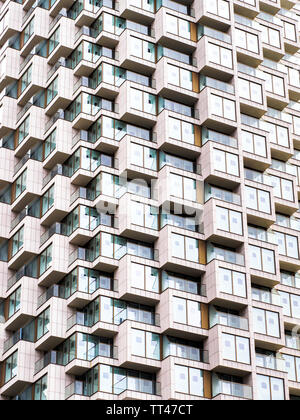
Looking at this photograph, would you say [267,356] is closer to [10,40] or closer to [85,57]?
[85,57]

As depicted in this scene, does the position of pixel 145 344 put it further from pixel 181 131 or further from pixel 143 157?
pixel 181 131

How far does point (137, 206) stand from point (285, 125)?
21.8 meters

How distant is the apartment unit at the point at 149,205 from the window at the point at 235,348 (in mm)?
125

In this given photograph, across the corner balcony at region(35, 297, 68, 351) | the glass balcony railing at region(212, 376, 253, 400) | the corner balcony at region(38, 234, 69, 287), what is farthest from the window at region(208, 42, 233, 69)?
the glass balcony railing at region(212, 376, 253, 400)

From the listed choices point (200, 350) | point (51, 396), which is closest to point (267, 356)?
point (200, 350)

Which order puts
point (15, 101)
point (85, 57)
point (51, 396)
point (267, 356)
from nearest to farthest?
point (51, 396)
point (267, 356)
point (85, 57)
point (15, 101)

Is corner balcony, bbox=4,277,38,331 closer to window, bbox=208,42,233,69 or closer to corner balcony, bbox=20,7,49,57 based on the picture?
window, bbox=208,42,233,69

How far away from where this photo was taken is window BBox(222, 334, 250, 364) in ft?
259

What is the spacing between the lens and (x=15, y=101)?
99.9 m

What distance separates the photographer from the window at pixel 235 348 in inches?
3103

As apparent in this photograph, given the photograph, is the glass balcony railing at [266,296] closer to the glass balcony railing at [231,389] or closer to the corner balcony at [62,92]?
the glass balcony railing at [231,389]

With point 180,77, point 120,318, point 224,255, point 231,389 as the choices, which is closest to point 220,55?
point 180,77

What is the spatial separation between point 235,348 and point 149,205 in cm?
1452

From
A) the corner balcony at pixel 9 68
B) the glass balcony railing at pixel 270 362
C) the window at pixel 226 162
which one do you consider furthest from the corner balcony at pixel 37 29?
the glass balcony railing at pixel 270 362
